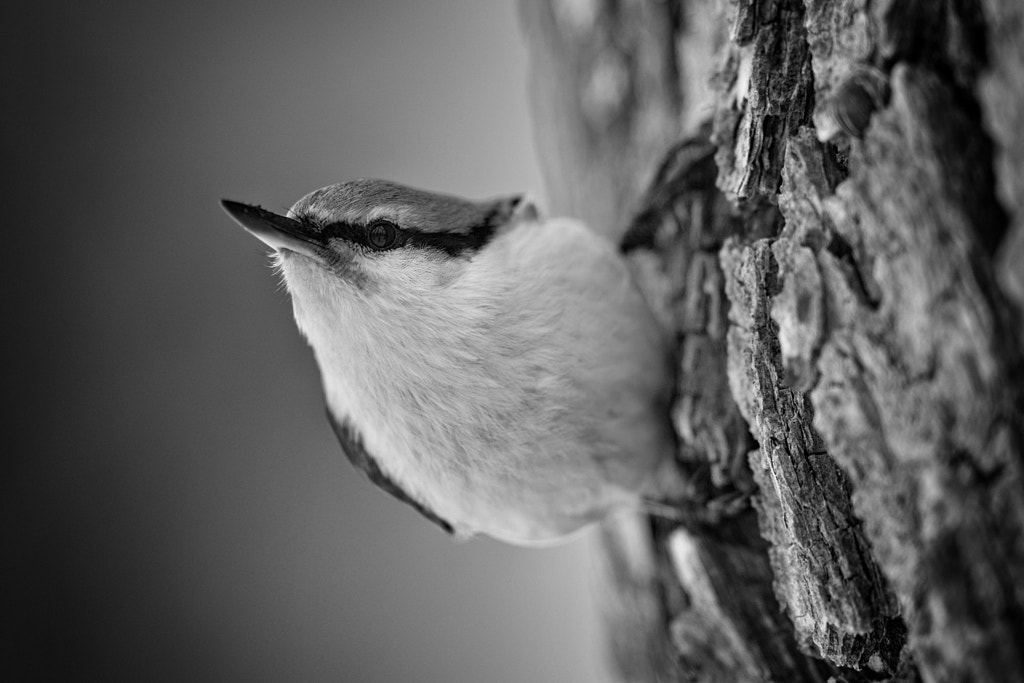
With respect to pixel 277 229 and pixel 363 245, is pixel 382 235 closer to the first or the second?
pixel 363 245

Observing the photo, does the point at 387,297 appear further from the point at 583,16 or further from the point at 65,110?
the point at 65,110

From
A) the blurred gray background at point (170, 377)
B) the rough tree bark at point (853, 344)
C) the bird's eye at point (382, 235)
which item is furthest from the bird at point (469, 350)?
the blurred gray background at point (170, 377)

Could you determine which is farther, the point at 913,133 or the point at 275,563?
the point at 275,563

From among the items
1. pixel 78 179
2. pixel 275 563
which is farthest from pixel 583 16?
pixel 275 563

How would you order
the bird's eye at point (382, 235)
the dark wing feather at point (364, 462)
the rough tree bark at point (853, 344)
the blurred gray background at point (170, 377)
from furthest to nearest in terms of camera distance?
the blurred gray background at point (170, 377) → the dark wing feather at point (364, 462) → the bird's eye at point (382, 235) → the rough tree bark at point (853, 344)

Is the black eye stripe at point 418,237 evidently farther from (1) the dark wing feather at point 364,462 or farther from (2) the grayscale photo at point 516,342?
(1) the dark wing feather at point 364,462

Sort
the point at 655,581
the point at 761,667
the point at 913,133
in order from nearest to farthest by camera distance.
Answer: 1. the point at 913,133
2. the point at 761,667
3. the point at 655,581

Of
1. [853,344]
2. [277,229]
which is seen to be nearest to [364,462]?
[277,229]
